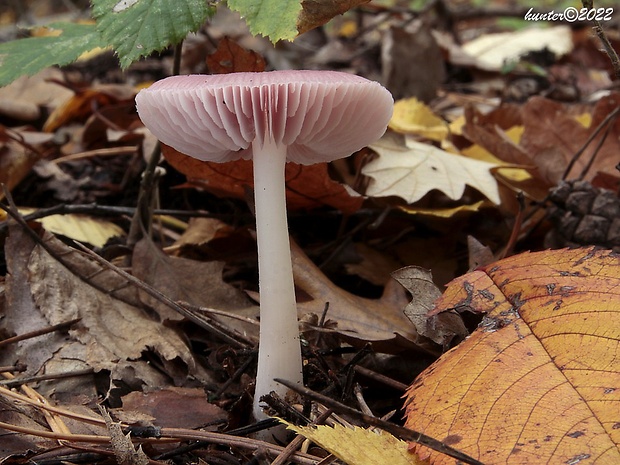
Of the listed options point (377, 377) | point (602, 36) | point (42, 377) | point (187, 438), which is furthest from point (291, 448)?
point (602, 36)

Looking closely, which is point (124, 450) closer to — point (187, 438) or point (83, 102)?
point (187, 438)

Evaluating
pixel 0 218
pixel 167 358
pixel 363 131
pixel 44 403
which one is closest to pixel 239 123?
pixel 363 131

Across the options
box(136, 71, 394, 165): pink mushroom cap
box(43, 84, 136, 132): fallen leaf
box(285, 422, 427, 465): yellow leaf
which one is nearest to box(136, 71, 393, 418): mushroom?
box(136, 71, 394, 165): pink mushroom cap

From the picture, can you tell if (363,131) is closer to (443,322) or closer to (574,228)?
(443,322)

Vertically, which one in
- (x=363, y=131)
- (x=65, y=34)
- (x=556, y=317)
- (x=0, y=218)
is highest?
(x=65, y=34)

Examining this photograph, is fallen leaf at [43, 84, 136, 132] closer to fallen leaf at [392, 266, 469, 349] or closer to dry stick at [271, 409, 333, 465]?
fallen leaf at [392, 266, 469, 349]

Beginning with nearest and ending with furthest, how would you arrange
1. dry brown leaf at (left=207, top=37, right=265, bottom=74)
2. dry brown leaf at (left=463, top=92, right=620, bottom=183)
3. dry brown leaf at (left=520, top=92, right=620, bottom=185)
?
1. dry brown leaf at (left=207, top=37, right=265, bottom=74)
2. dry brown leaf at (left=463, top=92, right=620, bottom=183)
3. dry brown leaf at (left=520, top=92, right=620, bottom=185)

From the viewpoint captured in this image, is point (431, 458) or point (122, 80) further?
point (122, 80)
